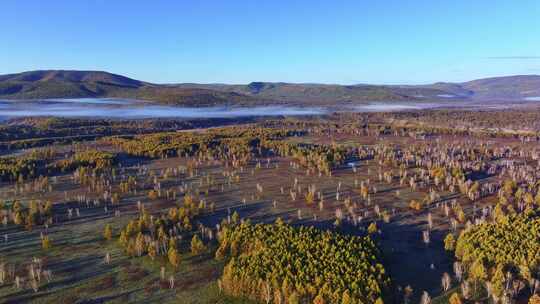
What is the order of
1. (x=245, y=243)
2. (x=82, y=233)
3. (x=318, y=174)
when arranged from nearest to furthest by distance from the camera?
(x=245, y=243), (x=82, y=233), (x=318, y=174)

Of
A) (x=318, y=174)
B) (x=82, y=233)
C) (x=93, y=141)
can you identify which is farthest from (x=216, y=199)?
(x=93, y=141)

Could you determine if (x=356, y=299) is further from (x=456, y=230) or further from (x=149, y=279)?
(x=456, y=230)

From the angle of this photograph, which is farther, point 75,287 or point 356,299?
point 75,287

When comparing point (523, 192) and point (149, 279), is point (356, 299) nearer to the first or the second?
Answer: point (149, 279)

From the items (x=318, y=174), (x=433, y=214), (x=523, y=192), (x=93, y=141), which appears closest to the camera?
(x=433, y=214)

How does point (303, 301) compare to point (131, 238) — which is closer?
point (303, 301)

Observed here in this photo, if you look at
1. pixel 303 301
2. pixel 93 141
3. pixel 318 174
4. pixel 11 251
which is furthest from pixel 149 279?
pixel 93 141
